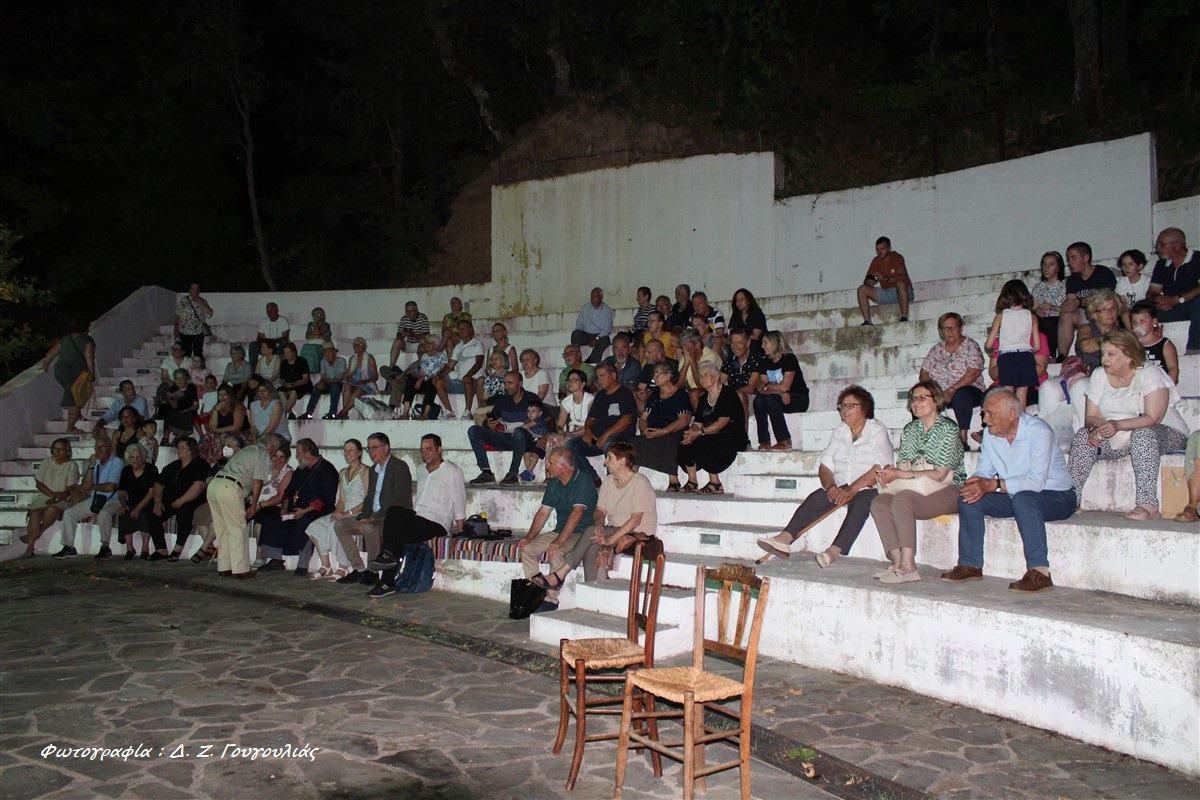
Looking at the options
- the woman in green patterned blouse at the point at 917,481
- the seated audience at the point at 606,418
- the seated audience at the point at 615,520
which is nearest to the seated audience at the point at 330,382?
the seated audience at the point at 606,418

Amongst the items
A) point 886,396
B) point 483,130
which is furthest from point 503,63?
point 886,396

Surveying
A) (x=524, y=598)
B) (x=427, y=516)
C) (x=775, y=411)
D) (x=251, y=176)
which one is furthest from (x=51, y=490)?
(x=251, y=176)

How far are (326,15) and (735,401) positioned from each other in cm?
1896

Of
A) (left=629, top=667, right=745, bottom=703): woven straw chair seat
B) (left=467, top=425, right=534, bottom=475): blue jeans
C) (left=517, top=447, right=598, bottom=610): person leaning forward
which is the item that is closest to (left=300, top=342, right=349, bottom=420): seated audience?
(left=467, top=425, right=534, bottom=475): blue jeans

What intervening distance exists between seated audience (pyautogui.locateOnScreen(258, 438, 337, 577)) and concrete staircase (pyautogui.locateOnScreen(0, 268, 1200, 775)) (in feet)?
4.87

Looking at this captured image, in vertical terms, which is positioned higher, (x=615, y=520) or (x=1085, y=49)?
(x=1085, y=49)

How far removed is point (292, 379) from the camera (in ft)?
42.5

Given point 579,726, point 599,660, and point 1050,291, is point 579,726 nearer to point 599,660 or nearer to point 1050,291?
point 599,660

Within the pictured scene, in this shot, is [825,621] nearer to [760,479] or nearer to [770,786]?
[770,786]

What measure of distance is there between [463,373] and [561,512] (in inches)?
198

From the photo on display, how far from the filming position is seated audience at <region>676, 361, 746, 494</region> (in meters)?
8.12

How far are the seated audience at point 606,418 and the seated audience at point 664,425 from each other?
0.15 metres

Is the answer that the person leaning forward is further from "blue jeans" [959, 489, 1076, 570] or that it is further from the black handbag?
"blue jeans" [959, 489, 1076, 570]

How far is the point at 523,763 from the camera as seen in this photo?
4.48 meters
